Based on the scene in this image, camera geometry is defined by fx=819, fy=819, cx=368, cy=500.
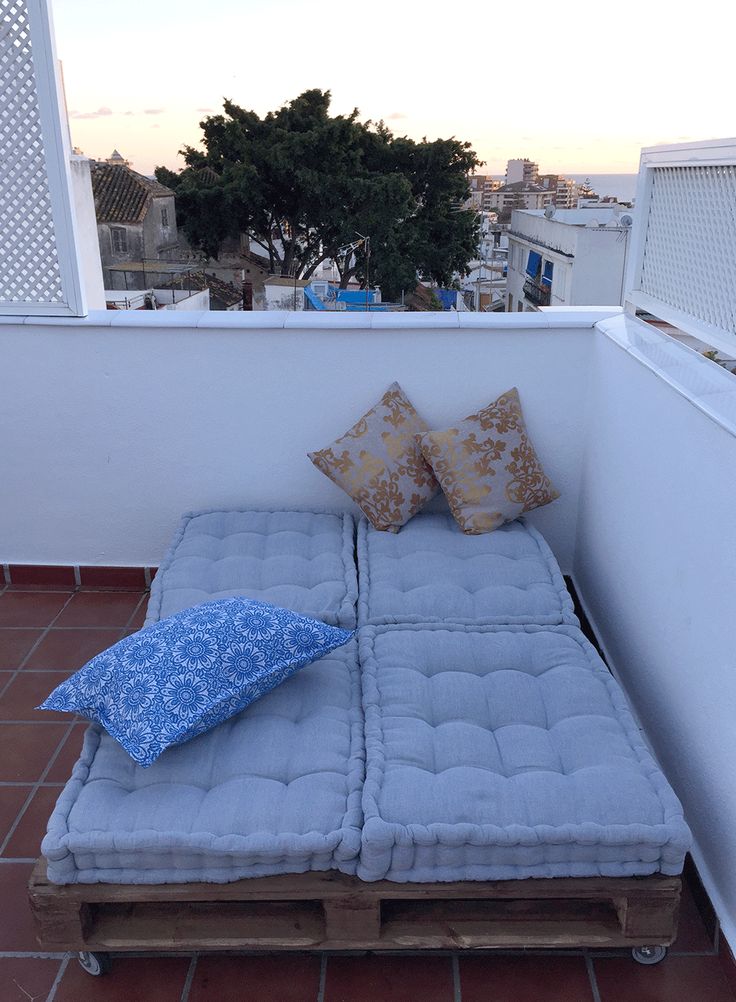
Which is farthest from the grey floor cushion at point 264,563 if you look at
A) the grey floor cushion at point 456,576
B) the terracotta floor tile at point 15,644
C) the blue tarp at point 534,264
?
the blue tarp at point 534,264

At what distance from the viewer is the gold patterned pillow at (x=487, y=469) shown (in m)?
3.12

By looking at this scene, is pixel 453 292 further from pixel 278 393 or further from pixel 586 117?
pixel 278 393

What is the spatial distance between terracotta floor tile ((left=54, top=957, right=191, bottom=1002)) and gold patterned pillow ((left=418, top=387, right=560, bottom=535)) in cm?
175

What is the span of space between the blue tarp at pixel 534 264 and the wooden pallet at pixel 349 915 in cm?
2521

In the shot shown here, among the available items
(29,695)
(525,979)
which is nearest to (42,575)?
(29,695)

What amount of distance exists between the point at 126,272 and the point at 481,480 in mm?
20602

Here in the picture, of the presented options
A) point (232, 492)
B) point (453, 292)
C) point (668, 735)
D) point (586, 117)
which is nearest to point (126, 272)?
point (453, 292)

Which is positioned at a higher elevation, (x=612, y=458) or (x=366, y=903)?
(x=612, y=458)

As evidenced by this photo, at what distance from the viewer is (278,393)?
343 cm

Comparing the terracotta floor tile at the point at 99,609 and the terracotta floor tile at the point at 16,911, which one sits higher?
the terracotta floor tile at the point at 99,609

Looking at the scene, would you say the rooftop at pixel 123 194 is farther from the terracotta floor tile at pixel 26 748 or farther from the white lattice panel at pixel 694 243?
the terracotta floor tile at pixel 26 748

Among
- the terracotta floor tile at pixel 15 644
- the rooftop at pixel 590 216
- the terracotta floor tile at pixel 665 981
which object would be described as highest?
the rooftop at pixel 590 216

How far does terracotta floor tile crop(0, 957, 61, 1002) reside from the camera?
184 centimetres

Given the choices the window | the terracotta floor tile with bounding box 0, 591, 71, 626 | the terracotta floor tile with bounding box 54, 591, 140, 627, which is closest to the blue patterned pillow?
the terracotta floor tile with bounding box 54, 591, 140, 627
